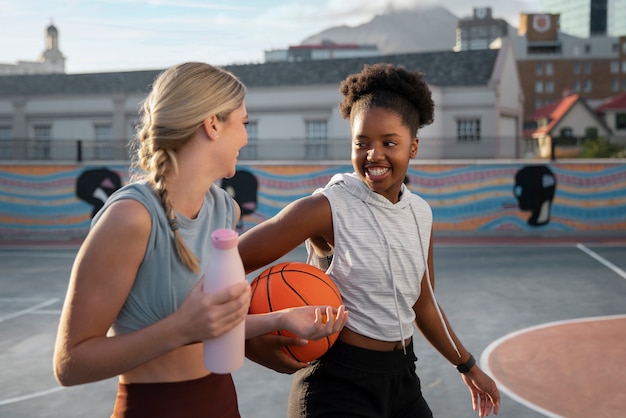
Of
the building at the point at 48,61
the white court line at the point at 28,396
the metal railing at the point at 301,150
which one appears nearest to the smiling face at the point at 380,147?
the white court line at the point at 28,396

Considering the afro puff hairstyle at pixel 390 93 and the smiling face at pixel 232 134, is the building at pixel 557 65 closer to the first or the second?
the afro puff hairstyle at pixel 390 93

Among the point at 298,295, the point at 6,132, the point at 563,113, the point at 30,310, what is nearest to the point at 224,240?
the point at 298,295

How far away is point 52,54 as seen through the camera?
9750 cm

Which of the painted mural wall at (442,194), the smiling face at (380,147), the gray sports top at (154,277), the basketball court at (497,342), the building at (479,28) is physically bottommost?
the basketball court at (497,342)

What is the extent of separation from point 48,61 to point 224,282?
104 metres

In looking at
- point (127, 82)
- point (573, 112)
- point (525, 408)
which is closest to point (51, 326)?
point (525, 408)

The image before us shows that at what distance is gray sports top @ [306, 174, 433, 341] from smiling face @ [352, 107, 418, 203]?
10 centimetres

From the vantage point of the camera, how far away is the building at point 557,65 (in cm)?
10131

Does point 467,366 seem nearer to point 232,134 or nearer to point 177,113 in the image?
point 232,134

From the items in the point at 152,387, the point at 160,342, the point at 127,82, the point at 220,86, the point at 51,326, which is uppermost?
the point at 127,82

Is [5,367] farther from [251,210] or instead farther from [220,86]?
[251,210]

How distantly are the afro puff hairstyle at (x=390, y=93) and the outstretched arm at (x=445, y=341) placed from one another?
710 millimetres

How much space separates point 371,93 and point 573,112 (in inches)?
2800

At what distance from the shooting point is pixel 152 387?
7.50ft
